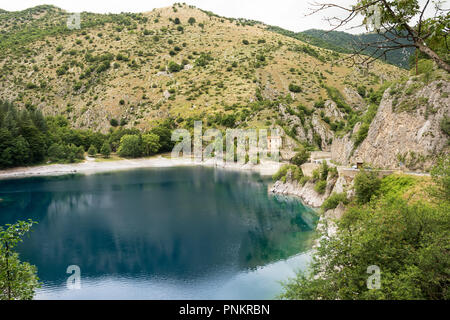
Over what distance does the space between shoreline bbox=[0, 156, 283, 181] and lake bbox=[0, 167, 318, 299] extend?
12433 mm

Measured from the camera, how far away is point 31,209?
45.7m

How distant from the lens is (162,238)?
33625 millimetres

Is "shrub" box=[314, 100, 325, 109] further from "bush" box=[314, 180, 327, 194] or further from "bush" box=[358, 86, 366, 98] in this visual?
"bush" box=[314, 180, 327, 194]

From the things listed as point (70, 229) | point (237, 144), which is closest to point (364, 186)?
point (70, 229)

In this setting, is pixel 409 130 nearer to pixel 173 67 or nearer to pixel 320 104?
pixel 320 104

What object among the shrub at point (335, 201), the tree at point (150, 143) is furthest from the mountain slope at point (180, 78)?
the shrub at point (335, 201)

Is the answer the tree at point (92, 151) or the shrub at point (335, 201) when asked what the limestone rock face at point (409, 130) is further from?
the tree at point (92, 151)

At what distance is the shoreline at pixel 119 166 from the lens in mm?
73812

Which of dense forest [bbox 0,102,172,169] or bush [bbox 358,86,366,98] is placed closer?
dense forest [bbox 0,102,172,169]

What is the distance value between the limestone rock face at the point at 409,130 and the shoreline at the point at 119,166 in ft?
120

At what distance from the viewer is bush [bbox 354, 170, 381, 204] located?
3033cm

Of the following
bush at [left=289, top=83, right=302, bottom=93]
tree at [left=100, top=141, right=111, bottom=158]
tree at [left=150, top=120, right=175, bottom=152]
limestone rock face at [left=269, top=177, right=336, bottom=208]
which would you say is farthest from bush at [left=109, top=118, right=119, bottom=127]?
limestone rock face at [left=269, top=177, right=336, bottom=208]

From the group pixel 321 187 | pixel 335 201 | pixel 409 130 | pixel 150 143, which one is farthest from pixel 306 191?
pixel 150 143

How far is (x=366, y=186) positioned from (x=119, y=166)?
75.3 m
